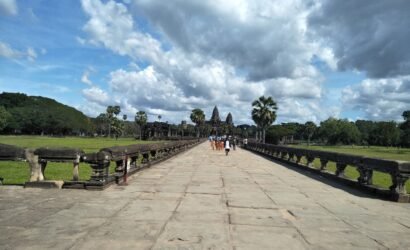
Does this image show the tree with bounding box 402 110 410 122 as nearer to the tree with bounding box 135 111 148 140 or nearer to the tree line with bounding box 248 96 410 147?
the tree line with bounding box 248 96 410 147

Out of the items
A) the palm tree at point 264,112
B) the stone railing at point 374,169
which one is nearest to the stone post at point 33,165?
the stone railing at point 374,169

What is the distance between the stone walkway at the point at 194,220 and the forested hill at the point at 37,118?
135 meters

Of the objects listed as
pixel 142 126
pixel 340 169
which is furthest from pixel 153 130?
pixel 340 169

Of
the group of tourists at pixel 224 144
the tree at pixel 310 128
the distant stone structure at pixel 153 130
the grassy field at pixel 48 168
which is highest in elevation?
the tree at pixel 310 128

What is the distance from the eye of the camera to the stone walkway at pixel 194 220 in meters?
5.65

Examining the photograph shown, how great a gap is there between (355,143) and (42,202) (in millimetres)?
162094

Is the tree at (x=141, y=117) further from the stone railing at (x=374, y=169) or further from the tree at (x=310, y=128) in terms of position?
the stone railing at (x=374, y=169)

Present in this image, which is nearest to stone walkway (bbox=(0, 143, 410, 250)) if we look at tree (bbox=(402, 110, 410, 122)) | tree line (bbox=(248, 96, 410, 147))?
tree line (bbox=(248, 96, 410, 147))

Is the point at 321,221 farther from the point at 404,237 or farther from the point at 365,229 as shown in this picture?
the point at 404,237

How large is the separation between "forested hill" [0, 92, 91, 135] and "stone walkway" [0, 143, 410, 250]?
13547 cm

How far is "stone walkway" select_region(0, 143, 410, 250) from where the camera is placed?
5.65m

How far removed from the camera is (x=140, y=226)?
6.43 m

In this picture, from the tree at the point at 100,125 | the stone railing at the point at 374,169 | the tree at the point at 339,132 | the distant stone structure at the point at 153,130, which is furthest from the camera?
the tree at the point at 100,125

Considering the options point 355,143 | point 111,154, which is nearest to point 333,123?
point 355,143
